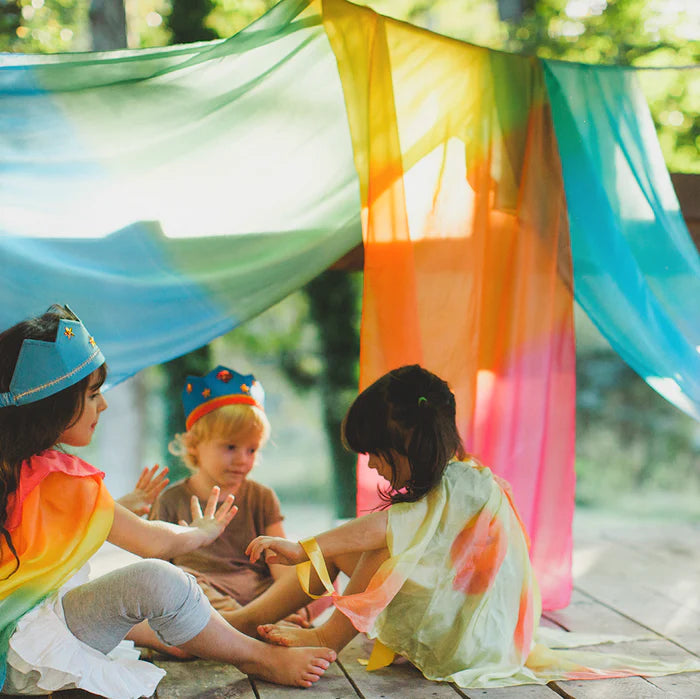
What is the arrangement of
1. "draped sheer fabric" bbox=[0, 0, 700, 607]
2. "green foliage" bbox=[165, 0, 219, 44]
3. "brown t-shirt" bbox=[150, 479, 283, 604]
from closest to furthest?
"draped sheer fabric" bbox=[0, 0, 700, 607]
"brown t-shirt" bbox=[150, 479, 283, 604]
"green foliage" bbox=[165, 0, 219, 44]

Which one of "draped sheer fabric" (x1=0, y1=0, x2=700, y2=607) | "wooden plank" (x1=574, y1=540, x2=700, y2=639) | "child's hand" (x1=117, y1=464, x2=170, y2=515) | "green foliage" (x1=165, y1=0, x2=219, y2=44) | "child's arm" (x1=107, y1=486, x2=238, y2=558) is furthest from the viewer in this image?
"green foliage" (x1=165, y1=0, x2=219, y2=44)

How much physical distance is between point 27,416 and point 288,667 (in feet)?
2.53

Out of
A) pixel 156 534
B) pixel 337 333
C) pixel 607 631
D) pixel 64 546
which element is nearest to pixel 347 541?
pixel 156 534

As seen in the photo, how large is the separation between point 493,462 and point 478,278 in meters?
0.51

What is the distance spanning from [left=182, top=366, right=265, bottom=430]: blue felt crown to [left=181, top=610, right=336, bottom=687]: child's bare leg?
2.33 feet

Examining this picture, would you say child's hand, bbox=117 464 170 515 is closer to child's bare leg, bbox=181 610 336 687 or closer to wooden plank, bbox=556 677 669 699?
child's bare leg, bbox=181 610 336 687

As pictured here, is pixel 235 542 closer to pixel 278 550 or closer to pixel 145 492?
pixel 145 492

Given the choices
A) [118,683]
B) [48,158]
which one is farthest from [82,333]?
[118,683]

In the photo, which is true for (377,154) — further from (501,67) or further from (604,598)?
(604,598)

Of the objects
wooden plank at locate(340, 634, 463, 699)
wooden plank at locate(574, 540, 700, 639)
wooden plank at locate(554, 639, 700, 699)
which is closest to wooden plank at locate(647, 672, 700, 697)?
wooden plank at locate(554, 639, 700, 699)

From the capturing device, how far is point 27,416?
1.65 m

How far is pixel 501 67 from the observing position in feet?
7.74

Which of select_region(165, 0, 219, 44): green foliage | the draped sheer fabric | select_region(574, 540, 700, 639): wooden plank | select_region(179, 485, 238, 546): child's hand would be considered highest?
select_region(165, 0, 219, 44): green foliage

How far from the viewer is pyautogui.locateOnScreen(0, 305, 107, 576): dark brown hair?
162cm
